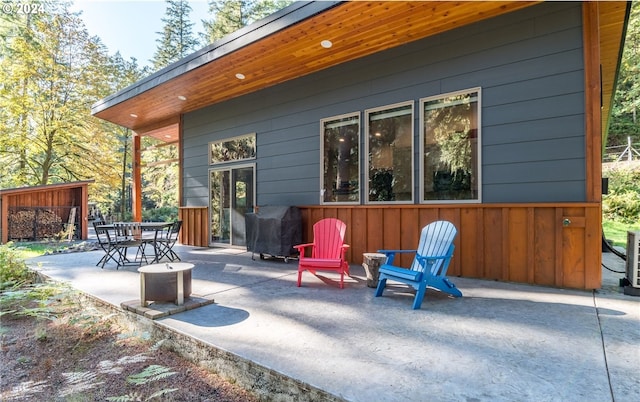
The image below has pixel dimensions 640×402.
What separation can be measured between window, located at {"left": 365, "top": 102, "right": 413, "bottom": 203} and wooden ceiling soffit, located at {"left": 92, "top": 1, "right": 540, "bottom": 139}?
1.03 metres

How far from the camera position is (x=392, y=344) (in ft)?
6.93

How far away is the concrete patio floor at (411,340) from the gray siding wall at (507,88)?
1304mm

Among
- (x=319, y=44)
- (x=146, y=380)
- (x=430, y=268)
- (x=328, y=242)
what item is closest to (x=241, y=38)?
(x=319, y=44)

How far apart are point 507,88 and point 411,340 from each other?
11.0 feet

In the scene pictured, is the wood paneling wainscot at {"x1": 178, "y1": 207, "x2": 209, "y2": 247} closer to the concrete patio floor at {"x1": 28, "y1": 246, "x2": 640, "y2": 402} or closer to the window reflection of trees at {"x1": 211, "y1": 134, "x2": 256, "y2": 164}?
the window reflection of trees at {"x1": 211, "y1": 134, "x2": 256, "y2": 164}

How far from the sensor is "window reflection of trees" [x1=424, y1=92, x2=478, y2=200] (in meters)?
4.12

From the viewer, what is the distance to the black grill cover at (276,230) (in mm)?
5383

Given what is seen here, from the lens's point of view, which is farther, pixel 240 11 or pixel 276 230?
pixel 240 11

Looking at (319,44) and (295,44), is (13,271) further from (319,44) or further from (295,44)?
(319,44)

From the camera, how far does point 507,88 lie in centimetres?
385

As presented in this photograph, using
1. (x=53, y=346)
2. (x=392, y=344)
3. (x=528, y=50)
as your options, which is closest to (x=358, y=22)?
(x=528, y=50)

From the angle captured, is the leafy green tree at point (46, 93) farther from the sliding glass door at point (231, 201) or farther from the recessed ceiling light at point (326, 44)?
the recessed ceiling light at point (326, 44)

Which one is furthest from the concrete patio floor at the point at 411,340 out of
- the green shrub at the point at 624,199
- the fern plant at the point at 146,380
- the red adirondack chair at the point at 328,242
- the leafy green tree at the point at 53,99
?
the leafy green tree at the point at 53,99

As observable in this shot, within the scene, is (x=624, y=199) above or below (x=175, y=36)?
below
